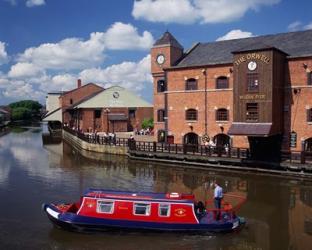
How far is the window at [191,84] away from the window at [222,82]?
2.29 metres

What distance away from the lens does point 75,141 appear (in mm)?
53344

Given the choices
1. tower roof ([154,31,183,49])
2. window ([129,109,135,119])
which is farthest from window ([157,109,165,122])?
window ([129,109,135,119])

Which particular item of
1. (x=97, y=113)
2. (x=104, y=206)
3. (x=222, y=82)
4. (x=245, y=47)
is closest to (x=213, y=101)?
(x=222, y=82)

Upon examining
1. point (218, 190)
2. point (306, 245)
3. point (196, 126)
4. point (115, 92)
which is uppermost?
point (115, 92)

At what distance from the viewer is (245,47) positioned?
3089 centimetres

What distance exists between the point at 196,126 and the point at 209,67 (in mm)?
5370

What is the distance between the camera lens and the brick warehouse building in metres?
29.7

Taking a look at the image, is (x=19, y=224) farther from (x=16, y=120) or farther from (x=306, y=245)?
(x=16, y=120)

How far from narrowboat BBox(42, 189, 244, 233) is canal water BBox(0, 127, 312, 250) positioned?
0.33 meters

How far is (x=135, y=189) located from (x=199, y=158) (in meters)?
9.07

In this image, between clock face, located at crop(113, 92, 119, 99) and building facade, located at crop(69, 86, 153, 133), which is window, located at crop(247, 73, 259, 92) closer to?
→ building facade, located at crop(69, 86, 153, 133)

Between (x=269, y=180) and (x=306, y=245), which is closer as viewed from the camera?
(x=306, y=245)

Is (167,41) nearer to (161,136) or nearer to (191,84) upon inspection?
(191,84)

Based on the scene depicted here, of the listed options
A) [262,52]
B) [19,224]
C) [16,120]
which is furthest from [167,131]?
[16,120]
